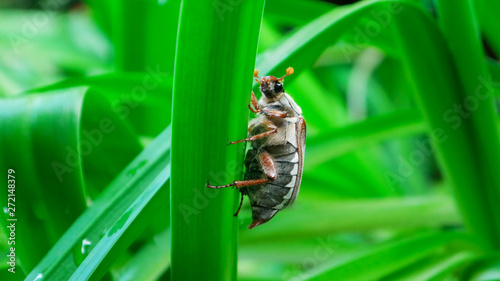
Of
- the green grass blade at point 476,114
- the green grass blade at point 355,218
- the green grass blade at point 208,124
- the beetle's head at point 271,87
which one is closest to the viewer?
the green grass blade at point 208,124

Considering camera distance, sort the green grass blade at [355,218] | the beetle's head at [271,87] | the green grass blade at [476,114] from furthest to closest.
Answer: the green grass blade at [355,218] → the green grass blade at [476,114] → the beetle's head at [271,87]

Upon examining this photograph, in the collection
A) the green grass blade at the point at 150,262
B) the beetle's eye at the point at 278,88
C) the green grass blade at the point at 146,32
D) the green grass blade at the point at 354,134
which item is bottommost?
the green grass blade at the point at 150,262

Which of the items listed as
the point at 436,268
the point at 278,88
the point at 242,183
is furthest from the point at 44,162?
the point at 436,268

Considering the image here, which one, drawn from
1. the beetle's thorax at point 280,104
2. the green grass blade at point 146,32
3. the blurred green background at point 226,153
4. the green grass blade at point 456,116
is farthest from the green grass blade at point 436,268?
the green grass blade at point 146,32

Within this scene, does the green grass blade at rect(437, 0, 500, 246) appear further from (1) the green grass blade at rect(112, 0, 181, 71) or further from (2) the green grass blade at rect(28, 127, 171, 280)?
(1) the green grass blade at rect(112, 0, 181, 71)

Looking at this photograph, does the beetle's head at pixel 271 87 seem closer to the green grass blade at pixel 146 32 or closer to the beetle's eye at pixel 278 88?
the beetle's eye at pixel 278 88

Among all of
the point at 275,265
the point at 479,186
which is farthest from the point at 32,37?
the point at 479,186

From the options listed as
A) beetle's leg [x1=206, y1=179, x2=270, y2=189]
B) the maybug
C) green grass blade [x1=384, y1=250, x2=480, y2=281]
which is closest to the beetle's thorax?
the maybug

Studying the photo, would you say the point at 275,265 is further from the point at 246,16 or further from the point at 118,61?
the point at 246,16
